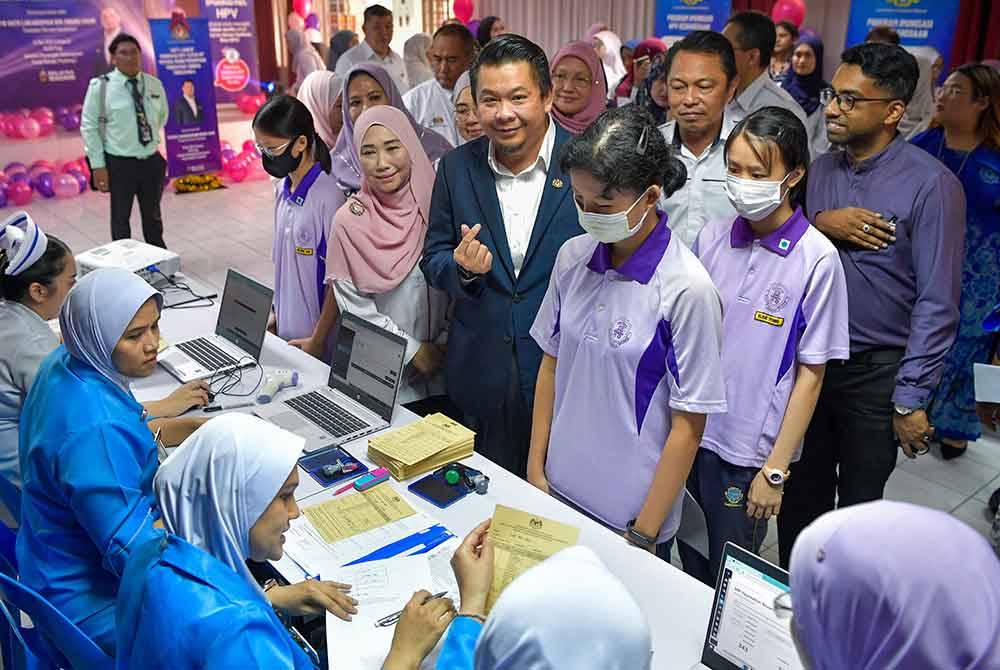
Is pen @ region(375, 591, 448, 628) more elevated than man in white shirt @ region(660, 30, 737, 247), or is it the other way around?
man in white shirt @ region(660, 30, 737, 247)

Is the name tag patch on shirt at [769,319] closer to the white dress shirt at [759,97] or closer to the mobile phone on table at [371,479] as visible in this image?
the mobile phone on table at [371,479]

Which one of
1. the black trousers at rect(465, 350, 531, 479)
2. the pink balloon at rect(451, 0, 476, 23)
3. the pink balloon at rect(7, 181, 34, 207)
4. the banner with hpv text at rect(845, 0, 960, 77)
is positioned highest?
the pink balloon at rect(451, 0, 476, 23)

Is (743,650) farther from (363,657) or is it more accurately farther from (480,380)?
(480,380)

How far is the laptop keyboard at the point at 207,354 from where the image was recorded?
308 cm

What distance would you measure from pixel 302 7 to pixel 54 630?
11.9 m

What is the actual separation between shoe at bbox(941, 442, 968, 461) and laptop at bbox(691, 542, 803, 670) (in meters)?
3.03

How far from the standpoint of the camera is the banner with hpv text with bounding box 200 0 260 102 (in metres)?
9.91

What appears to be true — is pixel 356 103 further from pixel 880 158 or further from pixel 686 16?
pixel 686 16

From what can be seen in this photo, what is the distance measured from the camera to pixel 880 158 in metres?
2.35

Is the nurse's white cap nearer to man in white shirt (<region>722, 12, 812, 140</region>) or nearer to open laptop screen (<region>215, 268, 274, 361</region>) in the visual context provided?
open laptop screen (<region>215, 268, 274, 361</region>)

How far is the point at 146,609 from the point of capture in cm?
136

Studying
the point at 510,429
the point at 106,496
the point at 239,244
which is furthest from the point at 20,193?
the point at 106,496

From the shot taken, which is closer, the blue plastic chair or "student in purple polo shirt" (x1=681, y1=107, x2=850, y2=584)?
the blue plastic chair

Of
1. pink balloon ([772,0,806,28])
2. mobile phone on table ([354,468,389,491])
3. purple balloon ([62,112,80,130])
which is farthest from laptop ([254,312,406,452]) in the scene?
purple balloon ([62,112,80,130])
